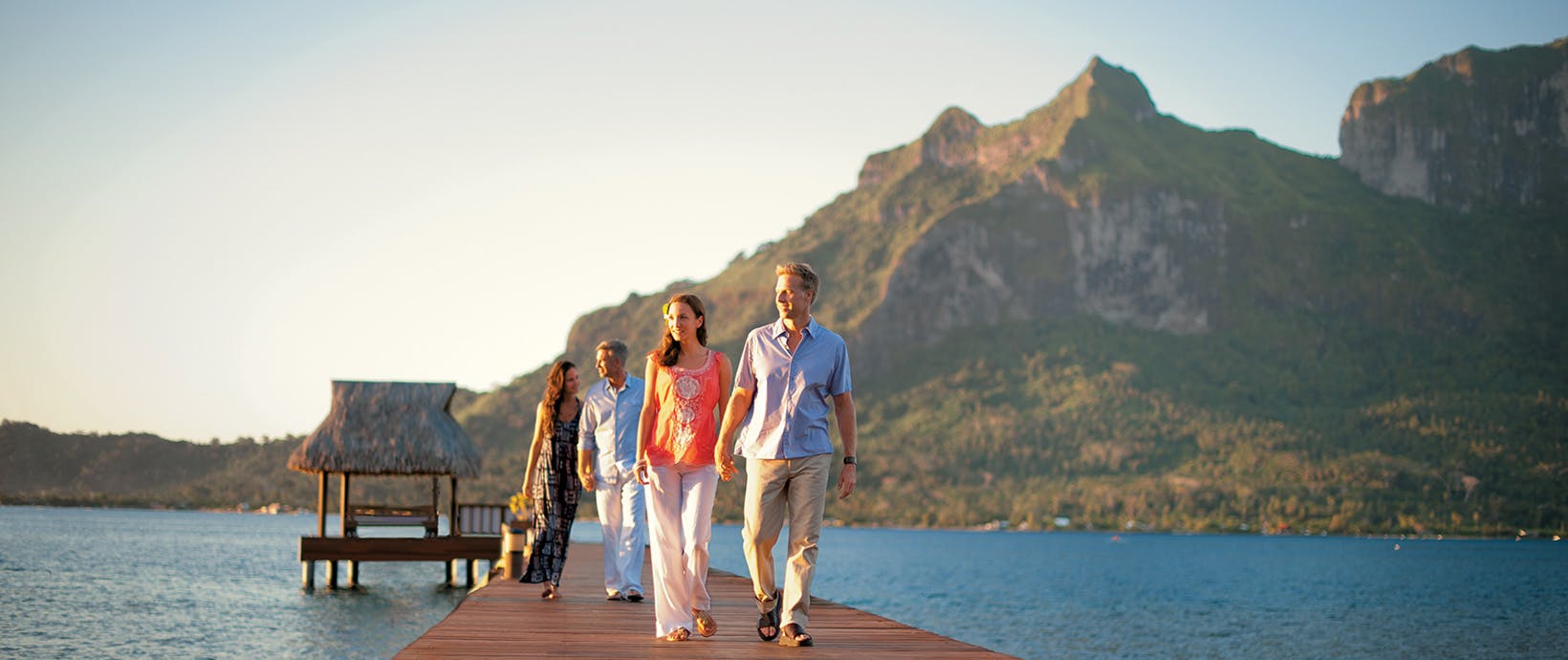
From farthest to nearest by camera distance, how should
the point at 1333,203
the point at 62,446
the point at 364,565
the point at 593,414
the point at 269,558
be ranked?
the point at 1333,203, the point at 62,446, the point at 269,558, the point at 364,565, the point at 593,414

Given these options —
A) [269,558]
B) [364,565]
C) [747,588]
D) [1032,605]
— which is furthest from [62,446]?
[747,588]

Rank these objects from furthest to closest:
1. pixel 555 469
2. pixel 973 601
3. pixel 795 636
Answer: pixel 973 601
pixel 555 469
pixel 795 636

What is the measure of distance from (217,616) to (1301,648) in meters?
28.8

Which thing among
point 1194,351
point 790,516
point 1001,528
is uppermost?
point 1194,351

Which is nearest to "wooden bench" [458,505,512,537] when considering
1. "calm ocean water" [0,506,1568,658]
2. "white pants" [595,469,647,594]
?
"calm ocean water" [0,506,1568,658]

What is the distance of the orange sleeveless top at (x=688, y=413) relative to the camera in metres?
8.84

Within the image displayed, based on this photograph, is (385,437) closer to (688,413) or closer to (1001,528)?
(688,413)

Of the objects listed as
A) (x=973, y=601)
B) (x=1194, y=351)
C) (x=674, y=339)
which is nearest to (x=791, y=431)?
(x=674, y=339)

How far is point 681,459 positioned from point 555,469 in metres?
4.15

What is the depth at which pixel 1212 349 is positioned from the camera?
543ft

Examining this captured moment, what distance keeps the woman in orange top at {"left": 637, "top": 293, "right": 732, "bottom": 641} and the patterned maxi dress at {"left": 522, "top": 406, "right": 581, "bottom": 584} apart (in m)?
3.86

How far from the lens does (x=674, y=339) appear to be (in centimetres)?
902

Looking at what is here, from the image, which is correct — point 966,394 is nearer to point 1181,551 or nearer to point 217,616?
point 1181,551

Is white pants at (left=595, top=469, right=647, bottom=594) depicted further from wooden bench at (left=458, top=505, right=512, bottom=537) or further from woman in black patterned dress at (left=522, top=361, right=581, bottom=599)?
wooden bench at (left=458, top=505, right=512, bottom=537)
